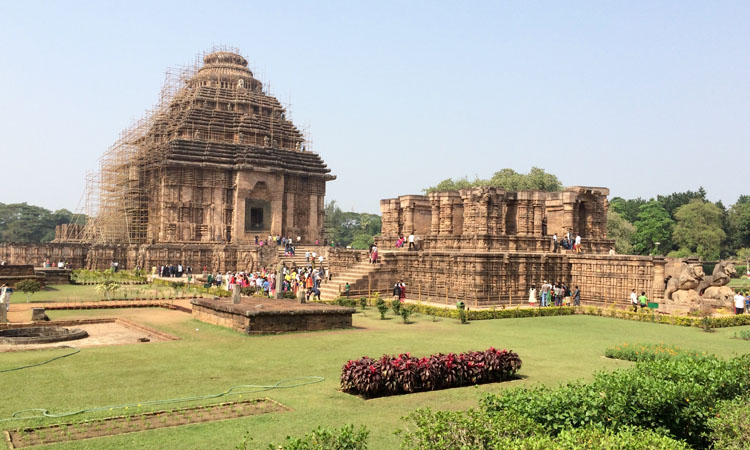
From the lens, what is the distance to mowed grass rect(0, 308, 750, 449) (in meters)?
7.51

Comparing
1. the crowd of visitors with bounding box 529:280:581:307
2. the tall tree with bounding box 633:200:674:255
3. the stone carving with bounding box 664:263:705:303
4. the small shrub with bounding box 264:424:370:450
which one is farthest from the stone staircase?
the tall tree with bounding box 633:200:674:255

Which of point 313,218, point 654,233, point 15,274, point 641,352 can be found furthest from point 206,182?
point 654,233

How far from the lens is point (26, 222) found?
85.3 m

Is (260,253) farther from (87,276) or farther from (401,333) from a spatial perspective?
Answer: (401,333)

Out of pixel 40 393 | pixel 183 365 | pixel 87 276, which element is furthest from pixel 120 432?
pixel 87 276

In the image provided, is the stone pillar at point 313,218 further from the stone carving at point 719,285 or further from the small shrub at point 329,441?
the small shrub at point 329,441

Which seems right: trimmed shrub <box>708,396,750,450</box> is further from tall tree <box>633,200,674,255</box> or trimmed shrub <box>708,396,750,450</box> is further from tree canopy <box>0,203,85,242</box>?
tree canopy <box>0,203,85,242</box>

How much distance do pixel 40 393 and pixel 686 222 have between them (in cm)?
6388

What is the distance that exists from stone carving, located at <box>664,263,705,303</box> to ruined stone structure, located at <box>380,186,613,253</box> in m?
6.55

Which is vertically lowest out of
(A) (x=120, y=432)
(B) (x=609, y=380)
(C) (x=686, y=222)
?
(A) (x=120, y=432)

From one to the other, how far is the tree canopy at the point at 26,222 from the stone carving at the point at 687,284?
82322mm

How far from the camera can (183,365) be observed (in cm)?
1110

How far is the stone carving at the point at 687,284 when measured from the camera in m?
21.9

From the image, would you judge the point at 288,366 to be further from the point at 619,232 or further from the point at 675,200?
the point at 675,200
